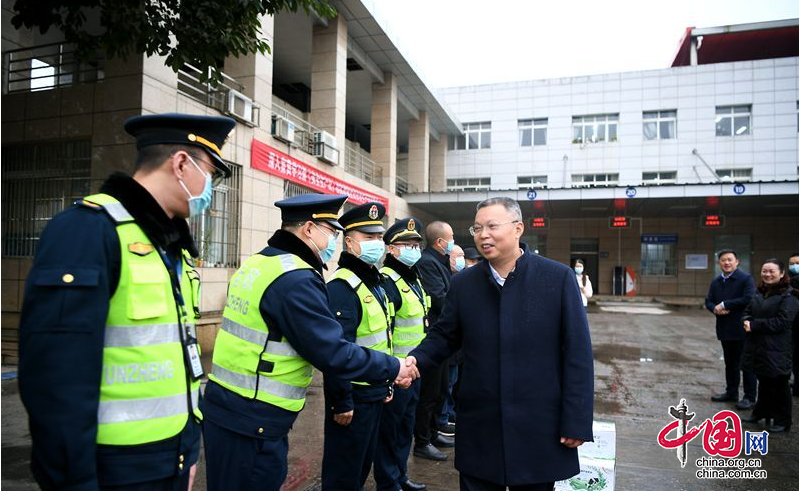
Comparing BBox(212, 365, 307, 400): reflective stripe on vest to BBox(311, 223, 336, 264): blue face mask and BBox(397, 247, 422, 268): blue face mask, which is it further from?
BBox(397, 247, 422, 268): blue face mask

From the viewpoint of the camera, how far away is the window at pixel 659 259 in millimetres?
25062

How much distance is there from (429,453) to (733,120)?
2765 cm

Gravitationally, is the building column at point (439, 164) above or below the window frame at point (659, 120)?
below

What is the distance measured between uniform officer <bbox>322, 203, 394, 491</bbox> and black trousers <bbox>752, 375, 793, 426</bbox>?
4448 mm

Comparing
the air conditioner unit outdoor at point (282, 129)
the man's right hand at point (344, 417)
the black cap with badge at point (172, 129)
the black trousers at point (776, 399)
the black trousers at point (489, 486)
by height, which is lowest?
the black trousers at point (776, 399)

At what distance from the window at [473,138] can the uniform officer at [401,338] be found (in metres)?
23.8

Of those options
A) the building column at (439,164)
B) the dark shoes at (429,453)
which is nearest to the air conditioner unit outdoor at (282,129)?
the dark shoes at (429,453)

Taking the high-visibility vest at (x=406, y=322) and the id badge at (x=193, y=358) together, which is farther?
the high-visibility vest at (x=406, y=322)

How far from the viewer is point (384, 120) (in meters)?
17.9

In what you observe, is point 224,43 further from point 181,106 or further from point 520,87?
point 520,87

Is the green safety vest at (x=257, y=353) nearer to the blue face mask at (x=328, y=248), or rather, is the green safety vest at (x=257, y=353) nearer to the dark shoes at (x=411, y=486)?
the blue face mask at (x=328, y=248)

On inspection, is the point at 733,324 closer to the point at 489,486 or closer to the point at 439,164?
the point at 489,486

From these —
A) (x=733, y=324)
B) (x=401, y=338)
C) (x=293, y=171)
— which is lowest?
(x=733, y=324)

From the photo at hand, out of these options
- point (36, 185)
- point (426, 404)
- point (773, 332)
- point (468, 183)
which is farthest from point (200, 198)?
point (468, 183)
